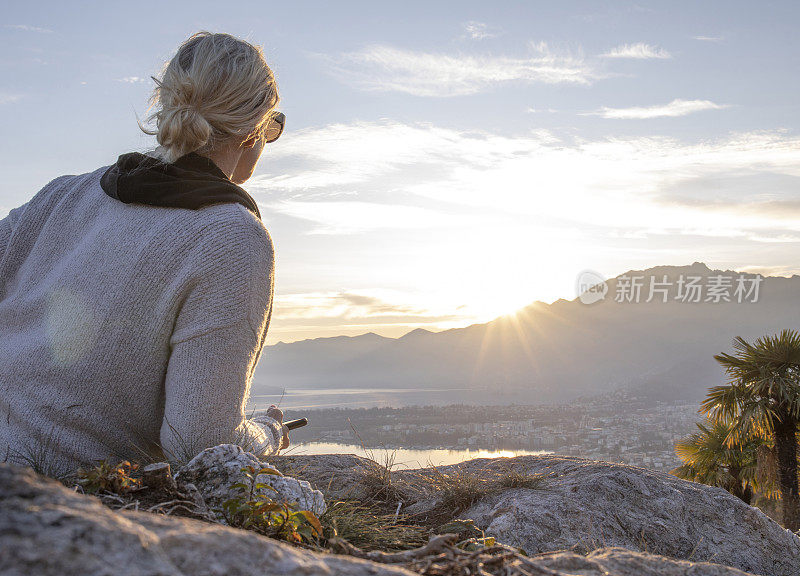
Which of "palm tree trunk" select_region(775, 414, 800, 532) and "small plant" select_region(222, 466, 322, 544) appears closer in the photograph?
"small plant" select_region(222, 466, 322, 544)

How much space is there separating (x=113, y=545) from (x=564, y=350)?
113520mm

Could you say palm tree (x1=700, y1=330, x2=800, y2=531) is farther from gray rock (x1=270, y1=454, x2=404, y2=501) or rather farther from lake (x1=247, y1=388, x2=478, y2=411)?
gray rock (x1=270, y1=454, x2=404, y2=501)

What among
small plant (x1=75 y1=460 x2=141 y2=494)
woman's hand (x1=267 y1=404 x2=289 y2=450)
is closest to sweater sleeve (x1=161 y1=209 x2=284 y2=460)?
small plant (x1=75 y1=460 x2=141 y2=494)

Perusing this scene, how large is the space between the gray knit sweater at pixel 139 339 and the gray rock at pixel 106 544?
1097 mm

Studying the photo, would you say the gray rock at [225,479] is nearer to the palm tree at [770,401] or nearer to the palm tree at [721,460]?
the palm tree at [770,401]

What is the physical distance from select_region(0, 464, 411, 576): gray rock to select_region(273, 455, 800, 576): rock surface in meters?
1.66

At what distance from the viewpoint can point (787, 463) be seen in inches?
523

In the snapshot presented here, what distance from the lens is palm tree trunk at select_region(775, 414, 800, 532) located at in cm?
1295

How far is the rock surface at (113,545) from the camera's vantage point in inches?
30.0

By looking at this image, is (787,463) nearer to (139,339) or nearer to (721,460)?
(721,460)

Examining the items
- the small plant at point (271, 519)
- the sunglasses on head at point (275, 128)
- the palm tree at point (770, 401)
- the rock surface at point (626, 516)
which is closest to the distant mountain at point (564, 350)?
the palm tree at point (770, 401)

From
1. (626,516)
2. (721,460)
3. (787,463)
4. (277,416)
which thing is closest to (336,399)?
(721,460)

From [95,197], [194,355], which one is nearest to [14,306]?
[95,197]

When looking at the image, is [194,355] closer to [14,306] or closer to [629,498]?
[14,306]
